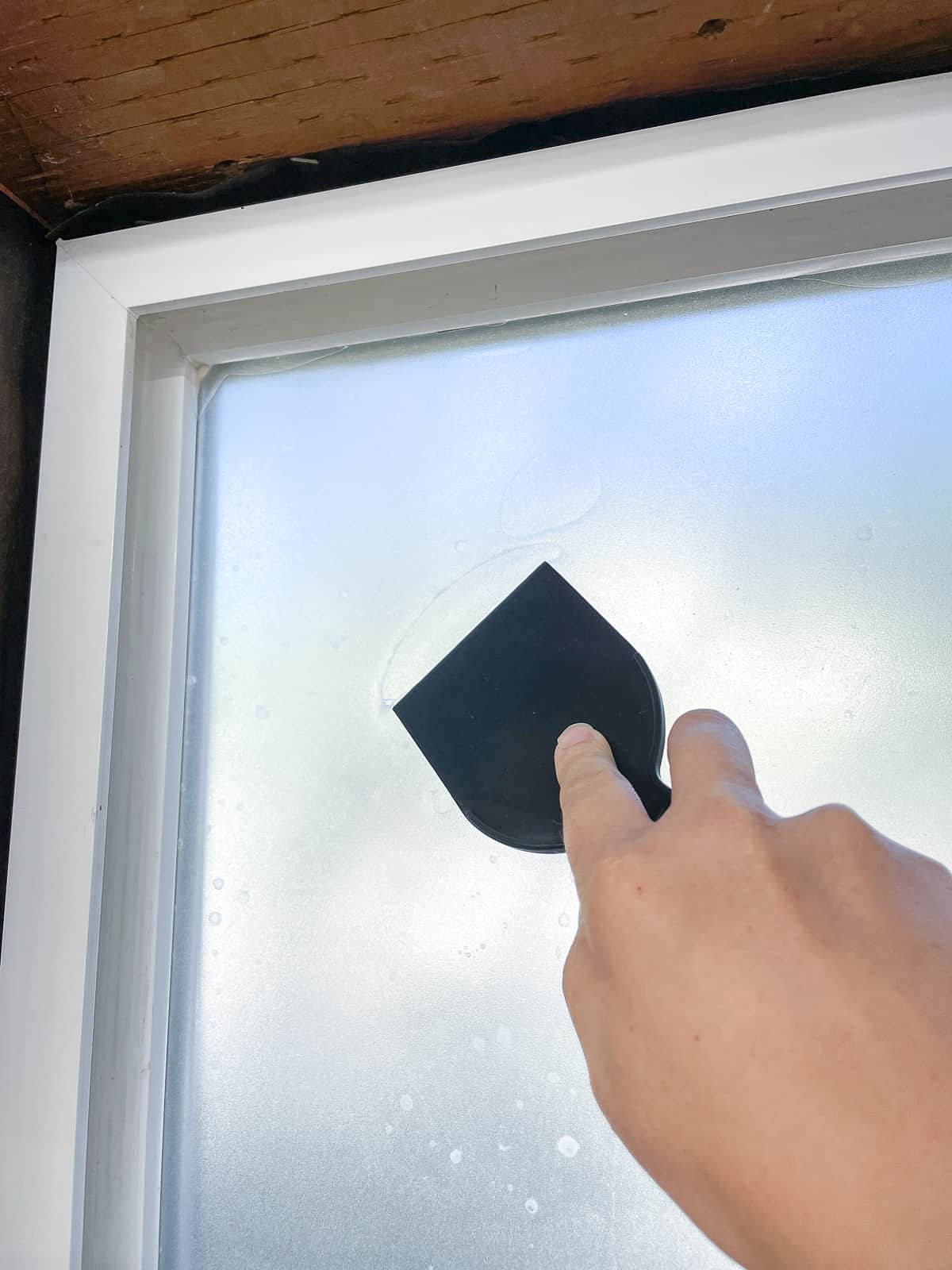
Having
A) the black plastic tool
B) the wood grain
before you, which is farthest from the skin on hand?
the wood grain

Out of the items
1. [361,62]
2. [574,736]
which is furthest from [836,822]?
[361,62]

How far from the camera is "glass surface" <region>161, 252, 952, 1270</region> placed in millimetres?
585

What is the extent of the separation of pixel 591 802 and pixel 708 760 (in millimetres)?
69

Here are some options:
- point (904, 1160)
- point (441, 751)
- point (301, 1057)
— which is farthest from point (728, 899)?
point (301, 1057)

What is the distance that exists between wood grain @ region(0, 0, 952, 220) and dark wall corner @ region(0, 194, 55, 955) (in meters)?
0.06

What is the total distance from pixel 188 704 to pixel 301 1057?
28cm

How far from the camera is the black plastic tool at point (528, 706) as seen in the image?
1.88 ft

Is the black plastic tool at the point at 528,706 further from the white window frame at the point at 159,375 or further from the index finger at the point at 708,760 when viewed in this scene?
the white window frame at the point at 159,375

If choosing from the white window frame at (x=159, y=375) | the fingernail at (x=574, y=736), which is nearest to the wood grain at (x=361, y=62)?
the white window frame at (x=159, y=375)

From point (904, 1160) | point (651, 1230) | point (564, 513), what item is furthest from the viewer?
point (564, 513)

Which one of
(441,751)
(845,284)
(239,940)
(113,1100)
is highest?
(845,284)

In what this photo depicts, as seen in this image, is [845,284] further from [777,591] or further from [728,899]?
[728,899]

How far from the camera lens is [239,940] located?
64 centimetres

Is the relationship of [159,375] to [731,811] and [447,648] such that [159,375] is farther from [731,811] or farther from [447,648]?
[731,811]
